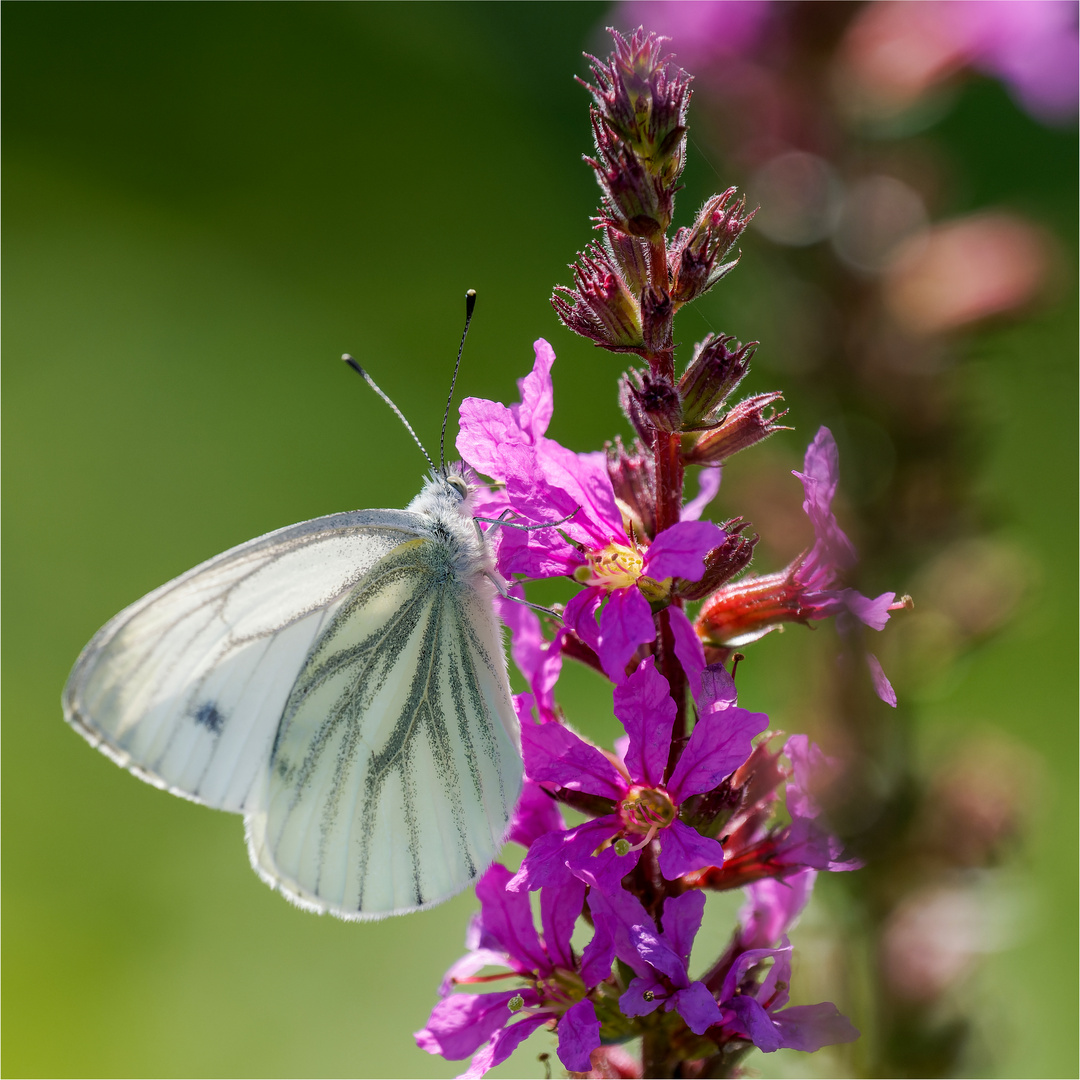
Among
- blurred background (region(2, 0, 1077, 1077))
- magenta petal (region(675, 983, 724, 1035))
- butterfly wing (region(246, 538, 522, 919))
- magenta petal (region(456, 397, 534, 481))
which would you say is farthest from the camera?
blurred background (region(2, 0, 1077, 1077))

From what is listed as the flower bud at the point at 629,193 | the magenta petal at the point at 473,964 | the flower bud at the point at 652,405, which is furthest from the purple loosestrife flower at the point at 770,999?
the flower bud at the point at 629,193

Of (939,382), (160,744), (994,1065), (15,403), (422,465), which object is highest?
(15,403)

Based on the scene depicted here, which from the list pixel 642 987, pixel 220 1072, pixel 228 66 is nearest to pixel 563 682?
pixel 220 1072

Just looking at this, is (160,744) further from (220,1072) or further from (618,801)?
(220,1072)

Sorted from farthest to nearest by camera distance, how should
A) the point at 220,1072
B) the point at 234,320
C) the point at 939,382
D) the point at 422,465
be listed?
the point at 234,320
the point at 422,465
the point at 220,1072
the point at 939,382

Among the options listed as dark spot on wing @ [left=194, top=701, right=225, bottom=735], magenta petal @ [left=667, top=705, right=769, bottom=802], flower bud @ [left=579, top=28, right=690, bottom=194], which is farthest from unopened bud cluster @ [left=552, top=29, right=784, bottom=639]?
dark spot on wing @ [left=194, top=701, right=225, bottom=735]

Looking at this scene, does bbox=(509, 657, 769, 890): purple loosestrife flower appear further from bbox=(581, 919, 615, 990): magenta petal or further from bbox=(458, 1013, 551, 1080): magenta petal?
bbox=(458, 1013, 551, 1080): magenta petal

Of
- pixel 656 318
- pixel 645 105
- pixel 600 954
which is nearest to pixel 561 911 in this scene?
pixel 600 954

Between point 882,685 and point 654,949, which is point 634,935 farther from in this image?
point 882,685
